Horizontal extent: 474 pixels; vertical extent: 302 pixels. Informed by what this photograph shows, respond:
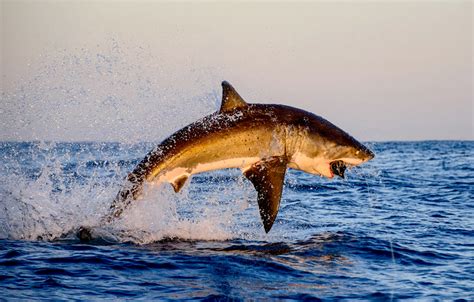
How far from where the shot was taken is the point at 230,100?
9617mm

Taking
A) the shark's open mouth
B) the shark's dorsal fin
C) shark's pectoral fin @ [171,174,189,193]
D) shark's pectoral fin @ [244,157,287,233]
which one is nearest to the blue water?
shark's pectoral fin @ [244,157,287,233]

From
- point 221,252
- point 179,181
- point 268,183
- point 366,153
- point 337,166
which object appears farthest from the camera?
point 337,166

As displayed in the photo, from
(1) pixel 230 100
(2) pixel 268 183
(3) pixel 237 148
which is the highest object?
(1) pixel 230 100

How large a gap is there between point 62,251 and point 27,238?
4.68 feet

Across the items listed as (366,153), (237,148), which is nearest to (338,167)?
(366,153)

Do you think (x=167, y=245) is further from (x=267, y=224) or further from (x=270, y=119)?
(x=270, y=119)

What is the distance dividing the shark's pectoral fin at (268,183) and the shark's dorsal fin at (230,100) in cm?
90

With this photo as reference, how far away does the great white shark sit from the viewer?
9531 millimetres

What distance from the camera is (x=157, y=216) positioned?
38.0ft

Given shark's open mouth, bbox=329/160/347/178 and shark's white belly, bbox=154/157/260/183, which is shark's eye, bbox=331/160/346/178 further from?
shark's white belly, bbox=154/157/260/183

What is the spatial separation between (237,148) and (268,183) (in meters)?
0.67

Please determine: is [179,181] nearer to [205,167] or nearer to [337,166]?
[205,167]

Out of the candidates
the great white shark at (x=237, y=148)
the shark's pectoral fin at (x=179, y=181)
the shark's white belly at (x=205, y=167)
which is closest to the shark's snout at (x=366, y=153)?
the great white shark at (x=237, y=148)

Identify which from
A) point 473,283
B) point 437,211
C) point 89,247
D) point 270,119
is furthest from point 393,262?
point 437,211
